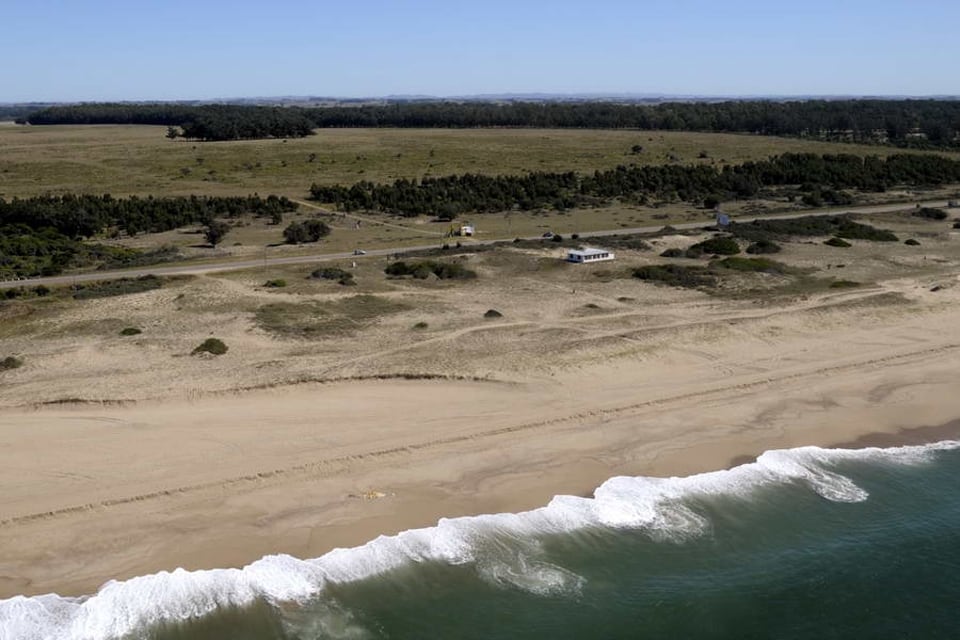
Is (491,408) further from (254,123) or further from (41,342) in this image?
(254,123)

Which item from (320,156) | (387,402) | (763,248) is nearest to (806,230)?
(763,248)

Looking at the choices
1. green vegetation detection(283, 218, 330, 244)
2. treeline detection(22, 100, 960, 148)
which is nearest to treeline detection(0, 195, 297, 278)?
green vegetation detection(283, 218, 330, 244)

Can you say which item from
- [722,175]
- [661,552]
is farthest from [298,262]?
[722,175]

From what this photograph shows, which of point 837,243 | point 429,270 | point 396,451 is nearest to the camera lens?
point 396,451

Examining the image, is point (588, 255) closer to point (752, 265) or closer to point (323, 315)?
point (752, 265)

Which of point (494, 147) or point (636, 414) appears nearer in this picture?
point (636, 414)

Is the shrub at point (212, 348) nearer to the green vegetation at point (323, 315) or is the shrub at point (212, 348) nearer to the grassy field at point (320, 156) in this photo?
the green vegetation at point (323, 315)

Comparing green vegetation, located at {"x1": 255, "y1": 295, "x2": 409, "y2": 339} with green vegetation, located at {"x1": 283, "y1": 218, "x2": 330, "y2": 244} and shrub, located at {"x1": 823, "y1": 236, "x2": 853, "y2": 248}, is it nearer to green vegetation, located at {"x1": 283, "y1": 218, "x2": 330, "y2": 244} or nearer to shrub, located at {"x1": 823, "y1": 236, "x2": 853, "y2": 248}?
green vegetation, located at {"x1": 283, "y1": 218, "x2": 330, "y2": 244}
